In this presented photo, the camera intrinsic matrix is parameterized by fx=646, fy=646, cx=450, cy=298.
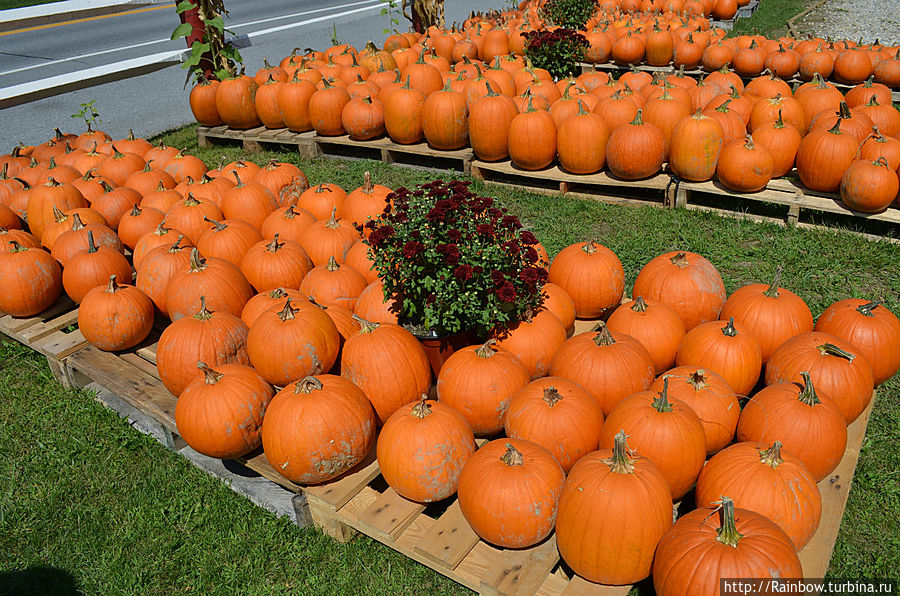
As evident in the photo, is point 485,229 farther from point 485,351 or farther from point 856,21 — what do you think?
point 856,21

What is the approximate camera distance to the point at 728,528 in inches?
93.4

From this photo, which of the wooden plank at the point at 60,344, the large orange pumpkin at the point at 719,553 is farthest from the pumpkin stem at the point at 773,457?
the wooden plank at the point at 60,344

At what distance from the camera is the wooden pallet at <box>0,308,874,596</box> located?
2729mm

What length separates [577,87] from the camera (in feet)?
24.4

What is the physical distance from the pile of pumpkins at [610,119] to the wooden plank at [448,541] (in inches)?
167

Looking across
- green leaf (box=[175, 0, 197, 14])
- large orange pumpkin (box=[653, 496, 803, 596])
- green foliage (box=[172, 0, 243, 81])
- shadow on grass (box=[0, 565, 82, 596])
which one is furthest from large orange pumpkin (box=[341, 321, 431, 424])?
green leaf (box=[175, 0, 197, 14])

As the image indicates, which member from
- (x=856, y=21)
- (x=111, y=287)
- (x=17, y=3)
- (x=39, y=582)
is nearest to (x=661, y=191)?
(x=111, y=287)

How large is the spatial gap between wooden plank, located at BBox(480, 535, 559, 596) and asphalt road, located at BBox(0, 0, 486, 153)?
9.27 meters

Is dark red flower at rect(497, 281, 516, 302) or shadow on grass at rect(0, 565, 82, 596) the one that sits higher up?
dark red flower at rect(497, 281, 516, 302)

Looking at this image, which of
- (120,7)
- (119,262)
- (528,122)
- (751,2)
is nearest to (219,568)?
(119,262)

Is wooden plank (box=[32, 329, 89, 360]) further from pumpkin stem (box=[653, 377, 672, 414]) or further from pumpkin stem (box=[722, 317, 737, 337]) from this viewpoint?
pumpkin stem (box=[722, 317, 737, 337])

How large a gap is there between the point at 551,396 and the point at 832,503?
54.6 inches

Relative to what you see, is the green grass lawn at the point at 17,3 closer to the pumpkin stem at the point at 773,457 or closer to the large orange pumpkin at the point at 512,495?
the large orange pumpkin at the point at 512,495

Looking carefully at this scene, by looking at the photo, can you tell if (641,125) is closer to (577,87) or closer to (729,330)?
(577,87)
